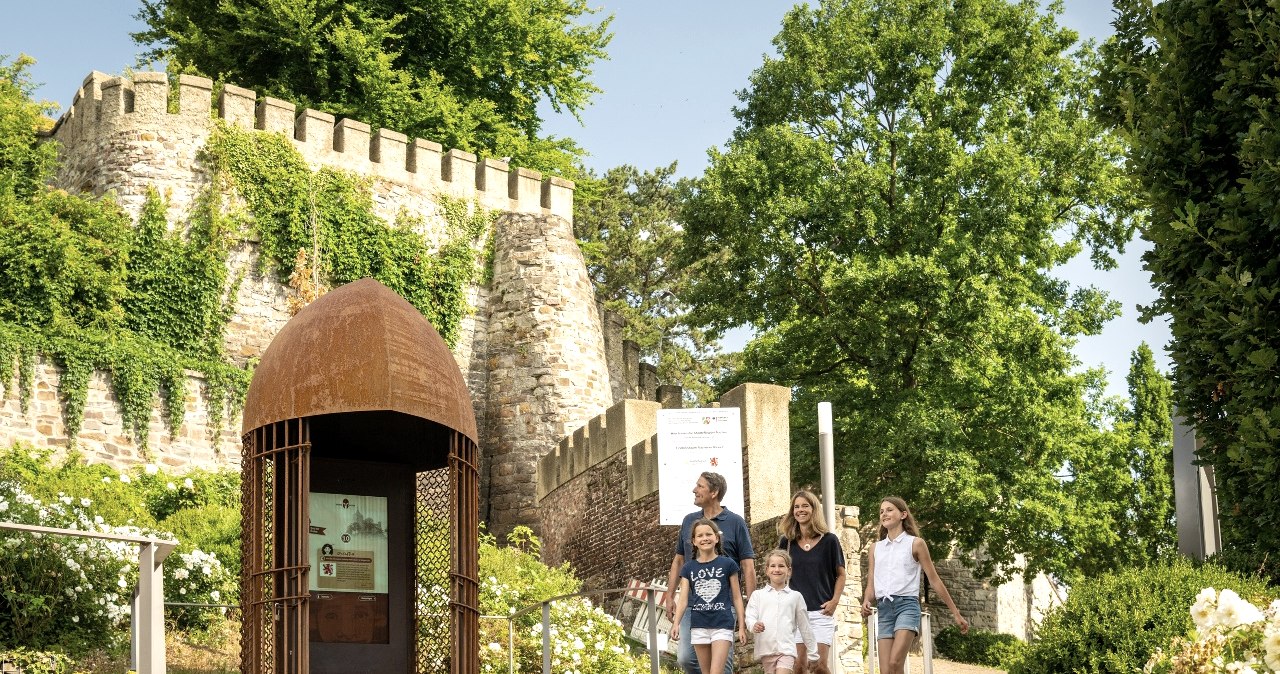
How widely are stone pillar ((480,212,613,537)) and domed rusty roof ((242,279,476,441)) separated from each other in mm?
16994

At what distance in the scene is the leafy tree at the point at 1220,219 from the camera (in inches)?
331

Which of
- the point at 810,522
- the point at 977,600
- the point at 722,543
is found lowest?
the point at 977,600

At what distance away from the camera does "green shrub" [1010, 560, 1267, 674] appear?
7.72m

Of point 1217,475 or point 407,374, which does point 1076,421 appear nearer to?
point 1217,475

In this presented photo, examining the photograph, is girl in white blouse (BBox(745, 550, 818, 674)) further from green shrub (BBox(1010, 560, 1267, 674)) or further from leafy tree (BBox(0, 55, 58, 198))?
leafy tree (BBox(0, 55, 58, 198))

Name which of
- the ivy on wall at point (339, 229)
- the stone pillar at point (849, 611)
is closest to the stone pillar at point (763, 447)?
the stone pillar at point (849, 611)

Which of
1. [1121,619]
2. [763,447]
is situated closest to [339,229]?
[763,447]

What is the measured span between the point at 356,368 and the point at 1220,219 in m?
4.80

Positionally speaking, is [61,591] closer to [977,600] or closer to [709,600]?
[709,600]

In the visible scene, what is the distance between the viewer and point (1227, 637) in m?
5.48

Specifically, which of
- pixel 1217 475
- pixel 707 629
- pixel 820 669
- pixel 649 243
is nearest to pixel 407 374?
pixel 707 629

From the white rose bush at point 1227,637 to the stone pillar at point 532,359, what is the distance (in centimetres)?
2061

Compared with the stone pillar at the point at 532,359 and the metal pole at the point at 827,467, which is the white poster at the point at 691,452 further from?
the stone pillar at the point at 532,359

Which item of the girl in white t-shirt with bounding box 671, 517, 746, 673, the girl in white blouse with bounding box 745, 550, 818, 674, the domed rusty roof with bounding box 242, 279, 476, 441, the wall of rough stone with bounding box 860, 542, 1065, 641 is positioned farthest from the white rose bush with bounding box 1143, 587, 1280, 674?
the wall of rough stone with bounding box 860, 542, 1065, 641
